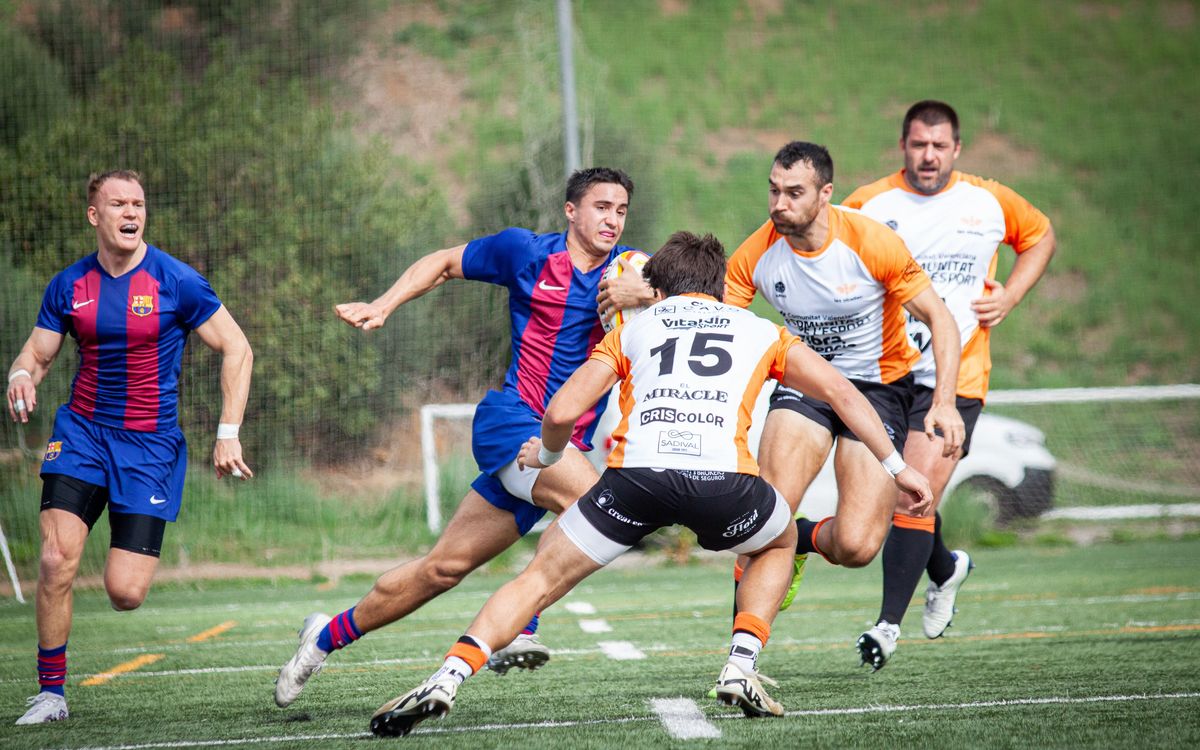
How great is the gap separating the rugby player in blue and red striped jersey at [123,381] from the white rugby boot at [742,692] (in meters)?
2.27

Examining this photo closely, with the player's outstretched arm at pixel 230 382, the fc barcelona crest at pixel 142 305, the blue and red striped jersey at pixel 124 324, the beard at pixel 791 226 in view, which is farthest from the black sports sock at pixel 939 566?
the fc barcelona crest at pixel 142 305

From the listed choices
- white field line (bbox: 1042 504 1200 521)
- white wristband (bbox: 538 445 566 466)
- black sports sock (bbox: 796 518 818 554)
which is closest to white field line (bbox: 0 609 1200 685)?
black sports sock (bbox: 796 518 818 554)

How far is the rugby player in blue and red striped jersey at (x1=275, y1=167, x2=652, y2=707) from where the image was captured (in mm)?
4836

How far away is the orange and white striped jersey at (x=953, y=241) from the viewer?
6070 mm

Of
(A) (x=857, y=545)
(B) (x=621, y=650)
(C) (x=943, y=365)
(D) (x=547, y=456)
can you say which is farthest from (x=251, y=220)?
(D) (x=547, y=456)

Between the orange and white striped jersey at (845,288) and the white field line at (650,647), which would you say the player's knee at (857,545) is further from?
the white field line at (650,647)

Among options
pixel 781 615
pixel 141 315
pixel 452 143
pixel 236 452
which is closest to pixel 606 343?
pixel 236 452

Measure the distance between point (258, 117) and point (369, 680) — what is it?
1018cm

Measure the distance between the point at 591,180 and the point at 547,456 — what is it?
4.65 feet

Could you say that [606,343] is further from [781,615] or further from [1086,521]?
[1086,521]

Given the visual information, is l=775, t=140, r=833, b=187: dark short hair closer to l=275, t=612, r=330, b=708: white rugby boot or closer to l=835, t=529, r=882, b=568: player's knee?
l=835, t=529, r=882, b=568: player's knee

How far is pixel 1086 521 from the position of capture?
14195 millimetres

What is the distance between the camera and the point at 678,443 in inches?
161

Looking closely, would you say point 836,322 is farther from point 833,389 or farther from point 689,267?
point 689,267
